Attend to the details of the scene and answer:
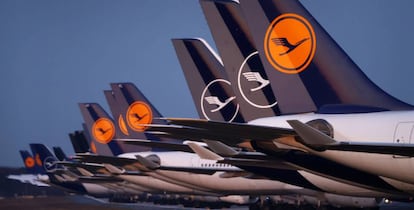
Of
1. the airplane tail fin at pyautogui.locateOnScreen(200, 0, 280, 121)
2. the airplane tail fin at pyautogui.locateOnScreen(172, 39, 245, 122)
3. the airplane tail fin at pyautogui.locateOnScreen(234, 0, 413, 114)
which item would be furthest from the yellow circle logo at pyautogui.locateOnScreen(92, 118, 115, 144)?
the airplane tail fin at pyautogui.locateOnScreen(234, 0, 413, 114)

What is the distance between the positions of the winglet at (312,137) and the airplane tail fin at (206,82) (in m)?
13.6

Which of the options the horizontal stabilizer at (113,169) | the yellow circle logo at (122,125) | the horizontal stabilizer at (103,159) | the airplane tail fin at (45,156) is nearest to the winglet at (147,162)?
the horizontal stabilizer at (103,159)

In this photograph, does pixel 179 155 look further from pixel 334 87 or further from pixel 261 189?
pixel 334 87

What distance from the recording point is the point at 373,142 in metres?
15.8

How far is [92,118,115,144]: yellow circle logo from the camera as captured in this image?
4927cm

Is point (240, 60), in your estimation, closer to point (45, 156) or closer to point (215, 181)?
point (215, 181)

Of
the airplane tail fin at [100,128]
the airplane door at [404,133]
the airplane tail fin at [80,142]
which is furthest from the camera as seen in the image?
the airplane tail fin at [80,142]

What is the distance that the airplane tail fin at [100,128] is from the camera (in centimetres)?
4855

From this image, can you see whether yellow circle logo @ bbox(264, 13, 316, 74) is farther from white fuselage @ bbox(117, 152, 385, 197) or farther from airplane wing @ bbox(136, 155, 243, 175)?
airplane wing @ bbox(136, 155, 243, 175)

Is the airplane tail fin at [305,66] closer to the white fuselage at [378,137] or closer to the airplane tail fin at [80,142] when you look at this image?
the white fuselage at [378,137]

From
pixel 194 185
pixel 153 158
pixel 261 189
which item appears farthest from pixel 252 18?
pixel 153 158

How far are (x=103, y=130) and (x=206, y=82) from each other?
21808mm

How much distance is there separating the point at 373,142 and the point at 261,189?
1750 centimetres

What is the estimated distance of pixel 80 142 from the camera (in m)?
52.0
